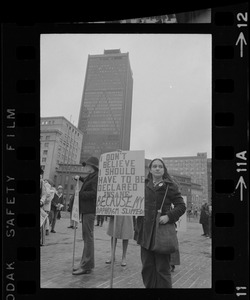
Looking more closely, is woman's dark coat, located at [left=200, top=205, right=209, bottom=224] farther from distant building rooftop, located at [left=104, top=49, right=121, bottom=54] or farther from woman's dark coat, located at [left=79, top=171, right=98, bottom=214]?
distant building rooftop, located at [left=104, top=49, right=121, bottom=54]

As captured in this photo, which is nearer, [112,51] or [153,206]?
[153,206]

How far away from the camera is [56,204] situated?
5.49m

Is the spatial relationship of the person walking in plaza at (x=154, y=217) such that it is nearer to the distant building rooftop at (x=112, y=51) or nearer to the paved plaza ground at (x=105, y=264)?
the paved plaza ground at (x=105, y=264)

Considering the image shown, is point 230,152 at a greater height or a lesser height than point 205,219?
greater

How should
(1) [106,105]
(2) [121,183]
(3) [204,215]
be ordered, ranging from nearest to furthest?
(3) [204,215] < (2) [121,183] < (1) [106,105]

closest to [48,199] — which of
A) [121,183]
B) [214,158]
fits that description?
[121,183]

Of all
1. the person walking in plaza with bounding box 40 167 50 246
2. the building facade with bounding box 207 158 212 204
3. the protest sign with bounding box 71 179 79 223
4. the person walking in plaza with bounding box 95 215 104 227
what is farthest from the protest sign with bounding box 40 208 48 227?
the building facade with bounding box 207 158 212 204

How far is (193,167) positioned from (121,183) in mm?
899

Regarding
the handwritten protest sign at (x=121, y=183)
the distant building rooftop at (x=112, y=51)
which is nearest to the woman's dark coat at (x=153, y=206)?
the handwritten protest sign at (x=121, y=183)

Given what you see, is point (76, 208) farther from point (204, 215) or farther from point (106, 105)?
point (204, 215)

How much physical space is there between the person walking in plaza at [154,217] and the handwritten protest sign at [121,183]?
12 centimetres
